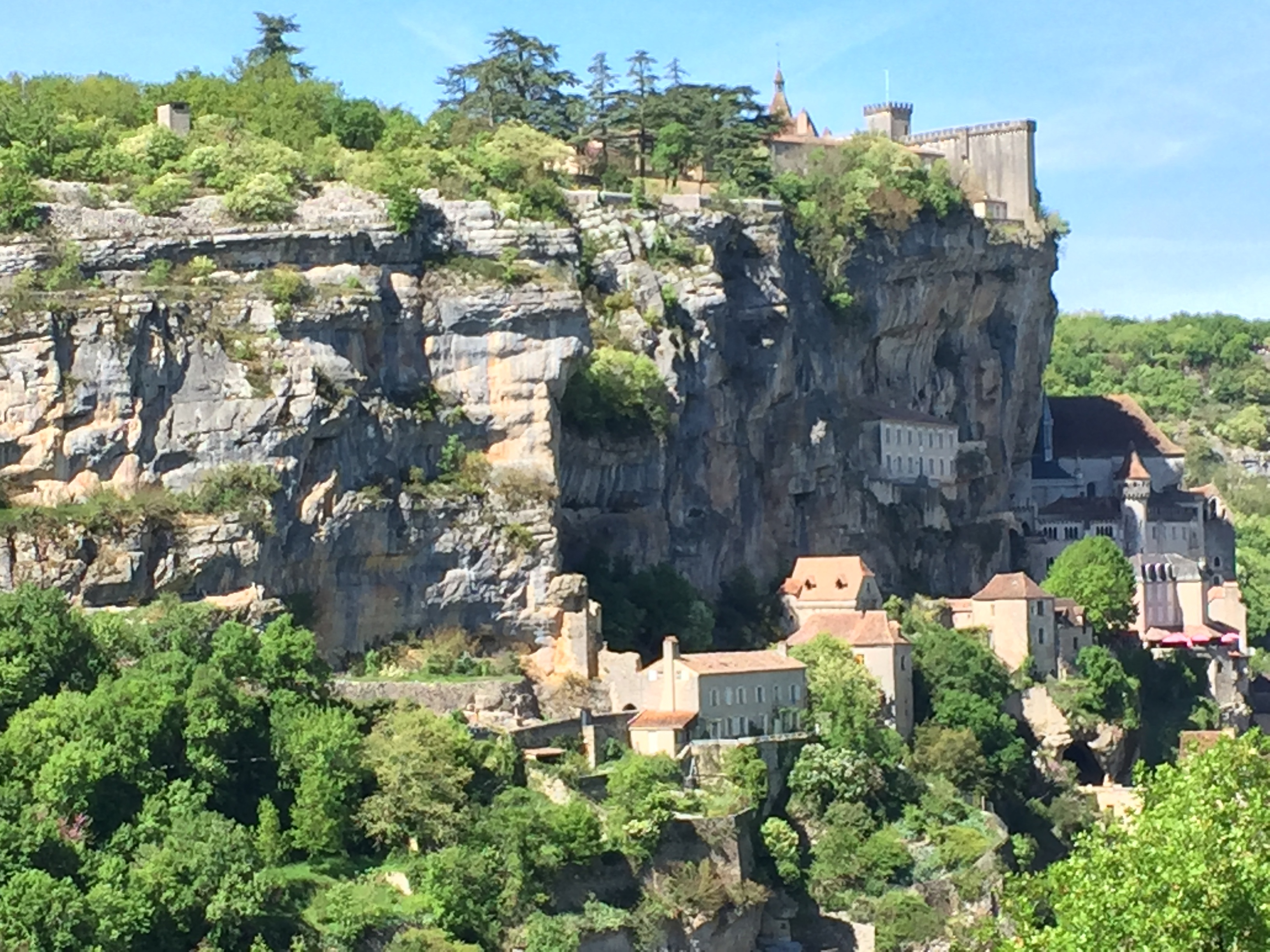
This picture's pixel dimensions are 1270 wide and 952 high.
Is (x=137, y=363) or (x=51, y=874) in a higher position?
(x=137, y=363)

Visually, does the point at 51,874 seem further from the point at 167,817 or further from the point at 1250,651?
the point at 1250,651

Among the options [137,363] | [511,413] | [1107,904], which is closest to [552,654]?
[511,413]

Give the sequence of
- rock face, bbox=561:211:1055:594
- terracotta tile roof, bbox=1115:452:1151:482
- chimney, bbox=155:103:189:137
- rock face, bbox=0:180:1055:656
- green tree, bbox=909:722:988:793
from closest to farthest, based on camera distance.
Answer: rock face, bbox=0:180:1055:656, green tree, bbox=909:722:988:793, chimney, bbox=155:103:189:137, rock face, bbox=561:211:1055:594, terracotta tile roof, bbox=1115:452:1151:482

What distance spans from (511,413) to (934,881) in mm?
15636

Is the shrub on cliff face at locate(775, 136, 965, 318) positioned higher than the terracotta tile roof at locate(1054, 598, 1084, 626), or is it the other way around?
the shrub on cliff face at locate(775, 136, 965, 318)

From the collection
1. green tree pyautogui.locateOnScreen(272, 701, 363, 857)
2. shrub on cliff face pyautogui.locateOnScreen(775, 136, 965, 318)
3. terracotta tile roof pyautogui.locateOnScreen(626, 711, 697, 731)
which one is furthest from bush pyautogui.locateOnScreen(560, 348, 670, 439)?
green tree pyautogui.locateOnScreen(272, 701, 363, 857)

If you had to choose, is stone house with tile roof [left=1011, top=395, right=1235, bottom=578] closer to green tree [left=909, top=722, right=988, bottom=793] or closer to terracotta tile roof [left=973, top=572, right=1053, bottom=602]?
terracotta tile roof [left=973, top=572, right=1053, bottom=602]

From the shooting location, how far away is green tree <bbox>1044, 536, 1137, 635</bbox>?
328ft

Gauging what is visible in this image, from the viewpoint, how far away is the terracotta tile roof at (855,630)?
87.6m

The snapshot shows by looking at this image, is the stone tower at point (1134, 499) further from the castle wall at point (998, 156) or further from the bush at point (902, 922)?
the bush at point (902, 922)

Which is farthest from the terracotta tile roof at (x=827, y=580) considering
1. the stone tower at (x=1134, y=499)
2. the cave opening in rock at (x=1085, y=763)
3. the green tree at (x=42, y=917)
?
the green tree at (x=42, y=917)

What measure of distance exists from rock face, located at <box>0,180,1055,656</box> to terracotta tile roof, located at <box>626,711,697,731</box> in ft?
11.7

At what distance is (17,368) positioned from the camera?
3000 inches

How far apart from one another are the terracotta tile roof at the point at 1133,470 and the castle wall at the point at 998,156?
30.2 ft
